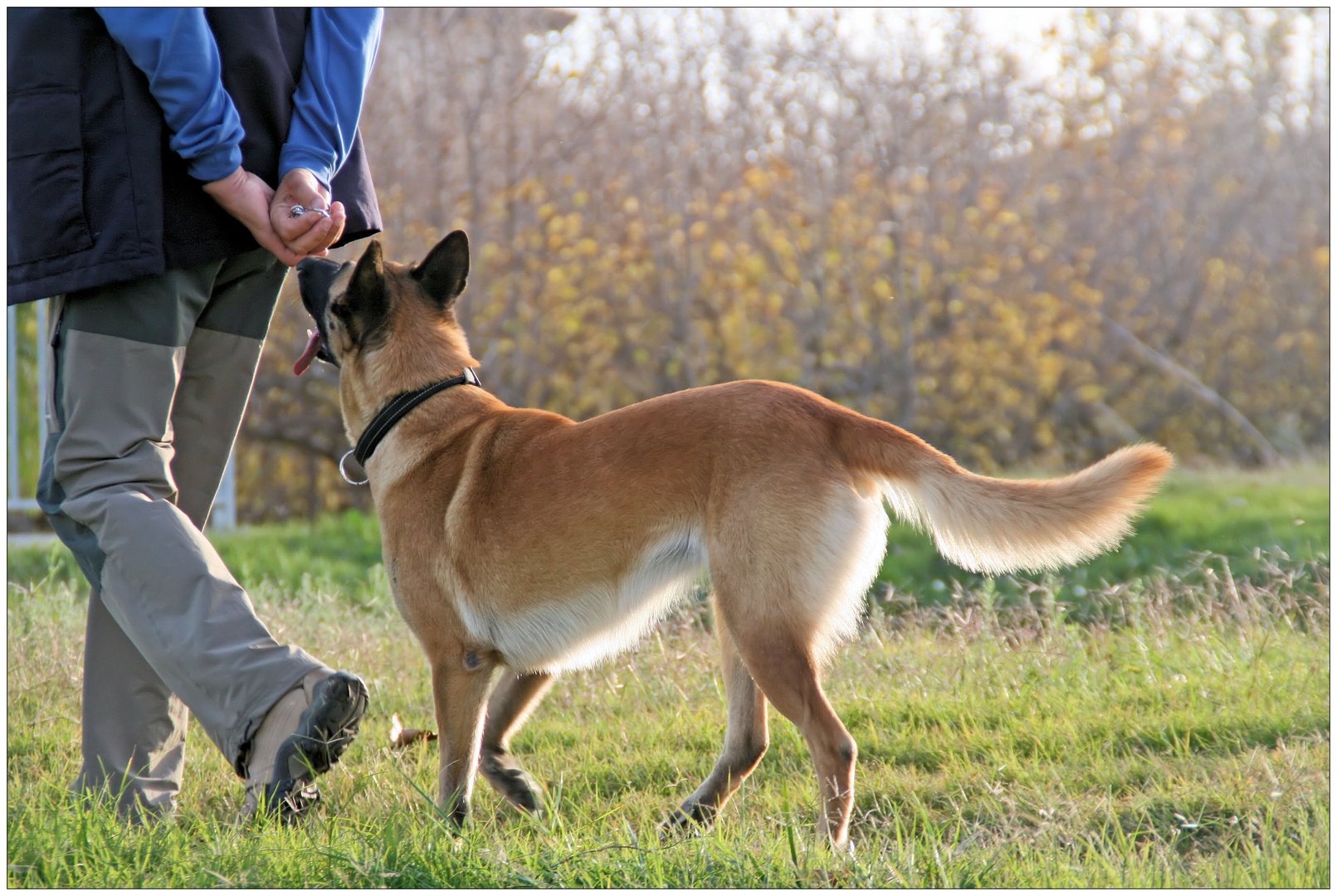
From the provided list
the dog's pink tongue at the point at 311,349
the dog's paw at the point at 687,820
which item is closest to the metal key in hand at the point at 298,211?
the dog's pink tongue at the point at 311,349

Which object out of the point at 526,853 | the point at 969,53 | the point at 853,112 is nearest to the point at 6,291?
the point at 526,853

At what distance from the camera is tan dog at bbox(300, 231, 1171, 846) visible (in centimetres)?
242

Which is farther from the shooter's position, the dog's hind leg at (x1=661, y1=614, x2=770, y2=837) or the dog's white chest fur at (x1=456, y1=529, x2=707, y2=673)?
the dog's hind leg at (x1=661, y1=614, x2=770, y2=837)

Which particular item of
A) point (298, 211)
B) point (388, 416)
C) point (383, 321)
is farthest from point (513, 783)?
point (298, 211)

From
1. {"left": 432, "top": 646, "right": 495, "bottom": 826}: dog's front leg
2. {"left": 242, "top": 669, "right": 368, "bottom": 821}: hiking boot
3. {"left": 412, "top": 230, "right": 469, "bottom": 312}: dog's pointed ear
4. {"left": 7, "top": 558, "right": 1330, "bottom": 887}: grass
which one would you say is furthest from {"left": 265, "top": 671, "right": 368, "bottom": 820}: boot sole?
{"left": 412, "top": 230, "right": 469, "bottom": 312}: dog's pointed ear

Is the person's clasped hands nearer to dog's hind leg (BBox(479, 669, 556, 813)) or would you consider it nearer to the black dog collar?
the black dog collar

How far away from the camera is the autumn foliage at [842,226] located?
7703 mm

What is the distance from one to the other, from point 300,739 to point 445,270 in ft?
4.54

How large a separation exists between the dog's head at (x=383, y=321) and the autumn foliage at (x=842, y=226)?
483cm

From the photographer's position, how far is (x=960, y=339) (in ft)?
27.2

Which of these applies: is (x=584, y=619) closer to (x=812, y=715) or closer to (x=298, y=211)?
(x=812, y=715)

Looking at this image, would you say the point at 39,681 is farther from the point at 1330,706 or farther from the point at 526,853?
the point at 1330,706

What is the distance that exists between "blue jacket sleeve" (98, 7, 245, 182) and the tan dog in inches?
18.9

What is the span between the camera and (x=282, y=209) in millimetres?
2604
